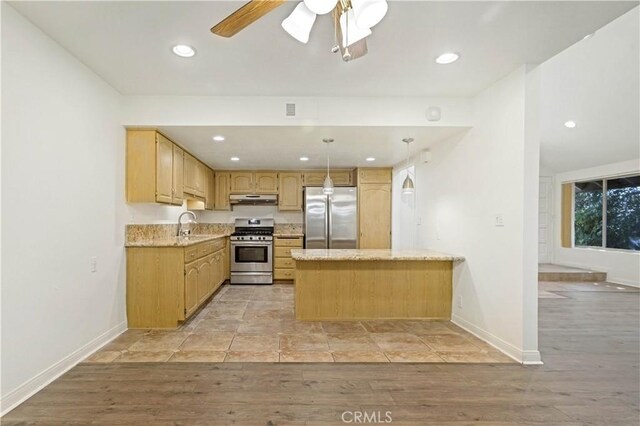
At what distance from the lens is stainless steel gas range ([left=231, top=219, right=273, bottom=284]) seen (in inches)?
221

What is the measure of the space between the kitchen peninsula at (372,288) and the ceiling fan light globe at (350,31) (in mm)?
2430

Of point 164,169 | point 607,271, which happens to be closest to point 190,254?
point 164,169

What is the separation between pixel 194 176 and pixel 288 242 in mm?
2023

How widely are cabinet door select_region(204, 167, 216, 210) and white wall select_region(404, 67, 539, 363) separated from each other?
3.83m

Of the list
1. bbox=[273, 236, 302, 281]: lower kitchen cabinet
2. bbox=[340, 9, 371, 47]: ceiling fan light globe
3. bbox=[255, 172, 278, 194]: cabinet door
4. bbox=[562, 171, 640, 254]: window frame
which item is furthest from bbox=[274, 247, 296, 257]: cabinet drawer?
bbox=[562, 171, 640, 254]: window frame

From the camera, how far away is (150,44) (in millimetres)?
2184

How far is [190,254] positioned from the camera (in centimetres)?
350

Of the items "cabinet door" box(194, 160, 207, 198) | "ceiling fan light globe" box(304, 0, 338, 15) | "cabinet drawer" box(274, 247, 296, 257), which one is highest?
"ceiling fan light globe" box(304, 0, 338, 15)

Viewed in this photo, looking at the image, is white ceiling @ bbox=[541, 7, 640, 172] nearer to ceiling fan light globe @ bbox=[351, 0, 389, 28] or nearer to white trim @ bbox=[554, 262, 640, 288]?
white trim @ bbox=[554, 262, 640, 288]

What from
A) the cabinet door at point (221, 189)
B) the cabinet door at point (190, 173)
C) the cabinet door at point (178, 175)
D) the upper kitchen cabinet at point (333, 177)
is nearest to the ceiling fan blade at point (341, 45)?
the cabinet door at point (178, 175)

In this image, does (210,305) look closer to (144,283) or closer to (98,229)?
(144,283)

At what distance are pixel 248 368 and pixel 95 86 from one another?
8.85 feet

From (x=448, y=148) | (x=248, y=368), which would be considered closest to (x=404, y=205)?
(x=448, y=148)

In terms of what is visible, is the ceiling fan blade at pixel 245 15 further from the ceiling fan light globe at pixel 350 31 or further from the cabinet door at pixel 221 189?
the cabinet door at pixel 221 189
